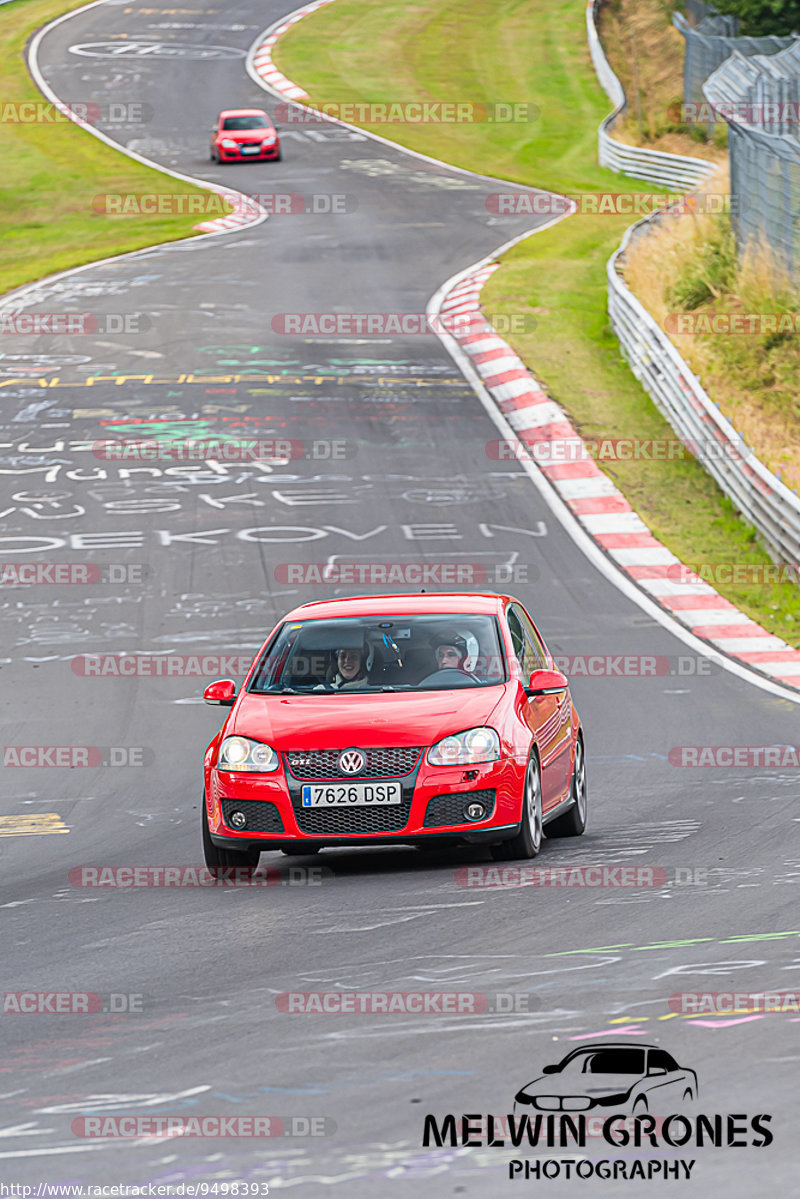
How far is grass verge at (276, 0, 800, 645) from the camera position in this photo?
20.3 meters

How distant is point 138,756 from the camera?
12461 mm

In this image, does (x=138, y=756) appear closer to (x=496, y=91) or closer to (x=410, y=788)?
(x=410, y=788)

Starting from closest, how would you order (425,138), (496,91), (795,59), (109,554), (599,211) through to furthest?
(109,554), (795,59), (599,211), (425,138), (496,91)

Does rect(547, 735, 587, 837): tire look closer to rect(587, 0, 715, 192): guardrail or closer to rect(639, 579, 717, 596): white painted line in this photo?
rect(639, 579, 717, 596): white painted line

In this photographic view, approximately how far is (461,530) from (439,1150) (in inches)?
582

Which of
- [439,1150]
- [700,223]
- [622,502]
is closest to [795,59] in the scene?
[700,223]

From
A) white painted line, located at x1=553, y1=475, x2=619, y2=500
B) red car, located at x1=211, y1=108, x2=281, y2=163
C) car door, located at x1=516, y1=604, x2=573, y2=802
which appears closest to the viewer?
car door, located at x1=516, y1=604, x2=573, y2=802

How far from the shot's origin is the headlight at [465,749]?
349 inches

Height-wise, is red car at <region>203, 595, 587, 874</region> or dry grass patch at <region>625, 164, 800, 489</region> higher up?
red car at <region>203, 595, 587, 874</region>

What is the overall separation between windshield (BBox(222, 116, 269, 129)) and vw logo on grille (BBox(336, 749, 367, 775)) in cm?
4196

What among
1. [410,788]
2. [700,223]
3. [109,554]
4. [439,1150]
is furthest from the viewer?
[700,223]

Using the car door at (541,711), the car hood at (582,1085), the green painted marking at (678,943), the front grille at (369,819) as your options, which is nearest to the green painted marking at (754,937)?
the green painted marking at (678,943)

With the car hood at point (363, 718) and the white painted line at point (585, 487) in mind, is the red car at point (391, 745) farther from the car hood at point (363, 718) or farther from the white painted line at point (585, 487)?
the white painted line at point (585, 487)

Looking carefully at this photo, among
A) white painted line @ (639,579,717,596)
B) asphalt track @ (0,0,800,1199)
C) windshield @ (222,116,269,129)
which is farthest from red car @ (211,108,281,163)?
white painted line @ (639,579,717,596)
